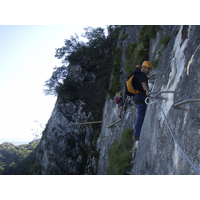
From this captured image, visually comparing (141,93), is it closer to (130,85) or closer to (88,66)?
(130,85)

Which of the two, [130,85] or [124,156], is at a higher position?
[130,85]

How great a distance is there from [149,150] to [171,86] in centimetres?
122

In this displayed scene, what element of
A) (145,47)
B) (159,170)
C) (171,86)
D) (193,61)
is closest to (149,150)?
(159,170)

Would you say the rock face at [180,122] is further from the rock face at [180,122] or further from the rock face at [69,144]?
the rock face at [69,144]

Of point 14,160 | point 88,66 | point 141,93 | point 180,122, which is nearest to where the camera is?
point 180,122

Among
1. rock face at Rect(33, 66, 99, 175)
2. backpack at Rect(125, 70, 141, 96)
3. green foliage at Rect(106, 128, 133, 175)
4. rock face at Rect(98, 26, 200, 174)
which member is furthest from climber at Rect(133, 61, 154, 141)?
rock face at Rect(33, 66, 99, 175)

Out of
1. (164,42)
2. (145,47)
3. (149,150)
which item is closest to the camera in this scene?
(149,150)

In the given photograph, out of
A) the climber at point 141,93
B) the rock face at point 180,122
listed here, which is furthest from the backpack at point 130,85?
the rock face at point 180,122

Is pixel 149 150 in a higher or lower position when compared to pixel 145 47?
lower

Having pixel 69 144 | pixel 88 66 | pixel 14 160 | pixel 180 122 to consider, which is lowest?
pixel 14 160

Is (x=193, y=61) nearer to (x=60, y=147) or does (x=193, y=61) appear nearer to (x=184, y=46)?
(x=184, y=46)

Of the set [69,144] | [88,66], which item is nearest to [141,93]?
[69,144]

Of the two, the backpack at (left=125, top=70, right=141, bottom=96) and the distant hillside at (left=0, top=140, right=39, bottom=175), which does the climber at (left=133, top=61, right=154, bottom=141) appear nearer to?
the backpack at (left=125, top=70, right=141, bottom=96)

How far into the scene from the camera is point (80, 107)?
63.8 feet
